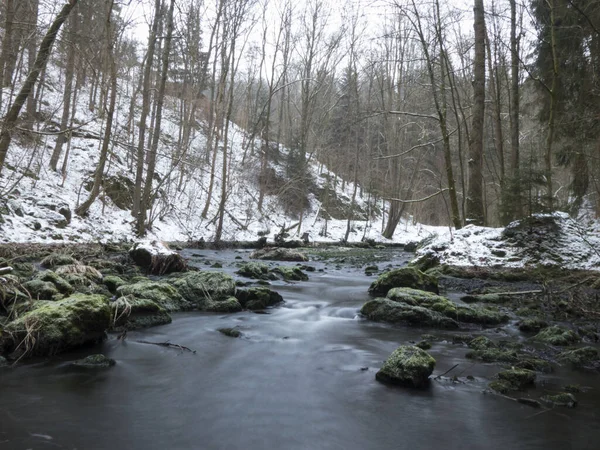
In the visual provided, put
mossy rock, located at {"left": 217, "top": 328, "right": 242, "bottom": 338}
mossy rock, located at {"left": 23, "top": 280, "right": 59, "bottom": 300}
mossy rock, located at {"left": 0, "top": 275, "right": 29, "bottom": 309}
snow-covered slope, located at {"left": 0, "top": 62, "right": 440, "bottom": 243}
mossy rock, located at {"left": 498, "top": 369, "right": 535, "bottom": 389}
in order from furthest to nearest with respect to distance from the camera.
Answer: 1. snow-covered slope, located at {"left": 0, "top": 62, "right": 440, "bottom": 243}
2. mossy rock, located at {"left": 217, "top": 328, "right": 242, "bottom": 338}
3. mossy rock, located at {"left": 23, "top": 280, "right": 59, "bottom": 300}
4. mossy rock, located at {"left": 0, "top": 275, "right": 29, "bottom": 309}
5. mossy rock, located at {"left": 498, "top": 369, "right": 535, "bottom": 389}

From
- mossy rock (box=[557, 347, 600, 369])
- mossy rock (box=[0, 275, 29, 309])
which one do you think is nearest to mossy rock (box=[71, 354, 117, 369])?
mossy rock (box=[0, 275, 29, 309])

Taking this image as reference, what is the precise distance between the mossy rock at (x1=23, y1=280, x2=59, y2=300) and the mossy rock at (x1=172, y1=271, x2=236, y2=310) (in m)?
2.16

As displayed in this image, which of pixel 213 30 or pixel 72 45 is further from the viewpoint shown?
pixel 213 30

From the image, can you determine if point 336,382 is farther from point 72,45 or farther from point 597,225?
point 597,225

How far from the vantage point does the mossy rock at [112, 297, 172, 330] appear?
5473 millimetres

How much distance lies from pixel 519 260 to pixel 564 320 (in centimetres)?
398

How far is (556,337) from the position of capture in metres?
5.20

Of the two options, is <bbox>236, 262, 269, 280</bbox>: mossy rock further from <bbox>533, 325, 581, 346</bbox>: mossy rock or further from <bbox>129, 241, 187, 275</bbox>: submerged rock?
<bbox>533, 325, 581, 346</bbox>: mossy rock

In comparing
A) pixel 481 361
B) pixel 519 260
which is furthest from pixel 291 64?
pixel 481 361

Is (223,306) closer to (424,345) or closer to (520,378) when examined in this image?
(424,345)

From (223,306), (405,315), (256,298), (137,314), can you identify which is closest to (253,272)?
(256,298)

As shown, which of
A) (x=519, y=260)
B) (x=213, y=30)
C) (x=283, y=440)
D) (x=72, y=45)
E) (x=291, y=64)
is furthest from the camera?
(x=291, y=64)

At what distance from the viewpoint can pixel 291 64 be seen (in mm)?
31438

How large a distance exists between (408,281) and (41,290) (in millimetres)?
6285
